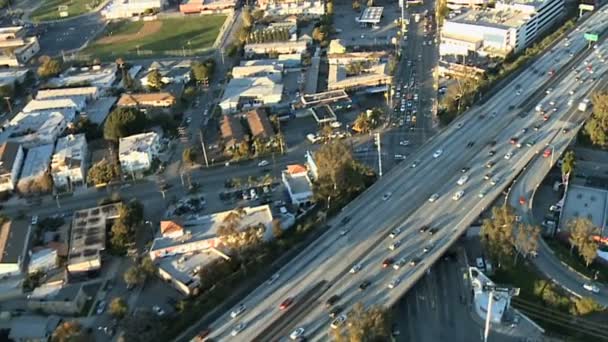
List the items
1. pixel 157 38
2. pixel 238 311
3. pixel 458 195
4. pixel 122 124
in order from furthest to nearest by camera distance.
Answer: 1. pixel 157 38
2. pixel 122 124
3. pixel 458 195
4. pixel 238 311

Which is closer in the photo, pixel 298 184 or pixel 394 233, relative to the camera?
pixel 394 233

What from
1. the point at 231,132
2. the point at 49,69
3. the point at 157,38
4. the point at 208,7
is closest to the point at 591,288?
the point at 231,132

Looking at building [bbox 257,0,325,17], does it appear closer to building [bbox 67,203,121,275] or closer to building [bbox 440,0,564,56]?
building [bbox 440,0,564,56]

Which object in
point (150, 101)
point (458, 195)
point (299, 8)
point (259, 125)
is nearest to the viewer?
point (458, 195)

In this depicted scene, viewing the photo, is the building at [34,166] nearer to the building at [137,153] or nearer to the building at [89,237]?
the building at [137,153]

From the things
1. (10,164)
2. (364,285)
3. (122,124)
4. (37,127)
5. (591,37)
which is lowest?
(364,285)

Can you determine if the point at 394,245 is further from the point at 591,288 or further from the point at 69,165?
the point at 69,165

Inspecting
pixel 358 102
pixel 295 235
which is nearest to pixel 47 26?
pixel 358 102

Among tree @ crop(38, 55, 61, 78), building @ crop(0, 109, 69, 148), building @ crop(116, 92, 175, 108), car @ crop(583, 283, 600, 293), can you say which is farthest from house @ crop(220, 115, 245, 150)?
car @ crop(583, 283, 600, 293)
